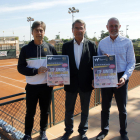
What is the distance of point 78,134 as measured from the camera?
3156 millimetres

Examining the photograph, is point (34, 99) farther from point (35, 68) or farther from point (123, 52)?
point (123, 52)

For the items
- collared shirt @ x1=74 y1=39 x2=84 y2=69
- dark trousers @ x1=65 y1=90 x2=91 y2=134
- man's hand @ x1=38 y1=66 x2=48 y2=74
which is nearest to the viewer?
man's hand @ x1=38 y1=66 x2=48 y2=74

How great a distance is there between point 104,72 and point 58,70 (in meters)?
0.78

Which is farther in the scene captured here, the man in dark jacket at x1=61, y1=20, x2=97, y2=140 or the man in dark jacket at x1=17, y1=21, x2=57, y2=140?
the man in dark jacket at x1=61, y1=20, x2=97, y2=140

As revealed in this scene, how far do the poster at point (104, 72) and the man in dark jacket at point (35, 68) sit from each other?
82 centimetres

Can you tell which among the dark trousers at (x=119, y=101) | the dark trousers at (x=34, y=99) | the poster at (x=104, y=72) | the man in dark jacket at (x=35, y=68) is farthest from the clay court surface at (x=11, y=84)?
the poster at (x=104, y=72)

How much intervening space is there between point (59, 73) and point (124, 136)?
1.66 metres

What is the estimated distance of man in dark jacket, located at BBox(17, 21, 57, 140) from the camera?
8.37 feet

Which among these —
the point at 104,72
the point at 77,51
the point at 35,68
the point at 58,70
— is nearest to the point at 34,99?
the point at 35,68

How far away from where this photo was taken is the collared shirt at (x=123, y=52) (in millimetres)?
2654

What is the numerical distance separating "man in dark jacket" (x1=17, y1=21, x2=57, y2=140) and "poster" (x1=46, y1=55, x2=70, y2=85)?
12 centimetres

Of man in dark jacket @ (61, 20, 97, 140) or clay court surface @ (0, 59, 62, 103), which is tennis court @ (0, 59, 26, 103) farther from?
man in dark jacket @ (61, 20, 97, 140)

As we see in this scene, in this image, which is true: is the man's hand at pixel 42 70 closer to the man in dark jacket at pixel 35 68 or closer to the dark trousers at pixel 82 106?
the man in dark jacket at pixel 35 68

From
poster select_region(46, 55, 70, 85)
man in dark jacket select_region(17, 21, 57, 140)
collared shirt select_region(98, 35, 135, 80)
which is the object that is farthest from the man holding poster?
man in dark jacket select_region(17, 21, 57, 140)
